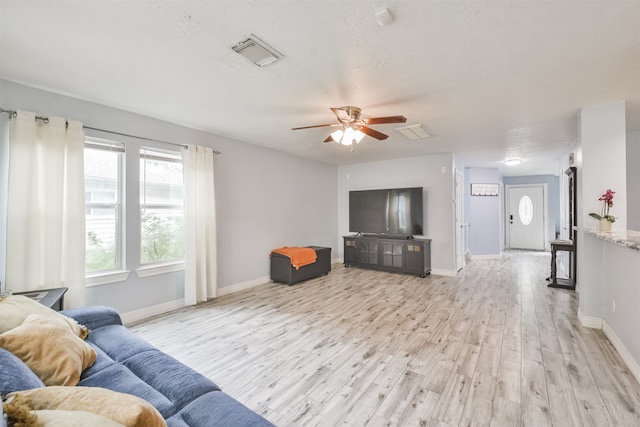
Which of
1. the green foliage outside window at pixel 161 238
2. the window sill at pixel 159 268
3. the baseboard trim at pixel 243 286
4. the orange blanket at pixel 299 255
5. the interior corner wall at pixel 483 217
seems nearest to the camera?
the window sill at pixel 159 268

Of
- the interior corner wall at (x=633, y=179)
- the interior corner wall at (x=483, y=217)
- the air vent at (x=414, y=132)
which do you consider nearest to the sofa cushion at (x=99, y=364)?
the air vent at (x=414, y=132)

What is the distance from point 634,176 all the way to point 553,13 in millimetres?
3936

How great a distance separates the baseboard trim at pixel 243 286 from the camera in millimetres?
4285

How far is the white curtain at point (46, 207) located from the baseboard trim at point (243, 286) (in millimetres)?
1757

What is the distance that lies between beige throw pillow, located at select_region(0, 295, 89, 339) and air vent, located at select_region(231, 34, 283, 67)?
206 centimetres

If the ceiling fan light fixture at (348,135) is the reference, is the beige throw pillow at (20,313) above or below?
→ below

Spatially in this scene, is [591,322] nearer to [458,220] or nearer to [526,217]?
[458,220]

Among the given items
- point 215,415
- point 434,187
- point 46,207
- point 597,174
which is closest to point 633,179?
point 597,174

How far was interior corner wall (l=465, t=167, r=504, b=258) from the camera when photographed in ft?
24.1

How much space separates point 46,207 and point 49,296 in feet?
2.91

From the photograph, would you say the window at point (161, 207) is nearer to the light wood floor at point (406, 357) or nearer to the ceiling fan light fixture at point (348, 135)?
the light wood floor at point (406, 357)

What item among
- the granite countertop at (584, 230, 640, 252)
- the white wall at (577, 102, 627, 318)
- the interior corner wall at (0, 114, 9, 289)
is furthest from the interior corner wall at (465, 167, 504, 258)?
the interior corner wall at (0, 114, 9, 289)

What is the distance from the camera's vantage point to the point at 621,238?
235cm

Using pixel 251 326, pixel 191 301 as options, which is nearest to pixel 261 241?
pixel 191 301
